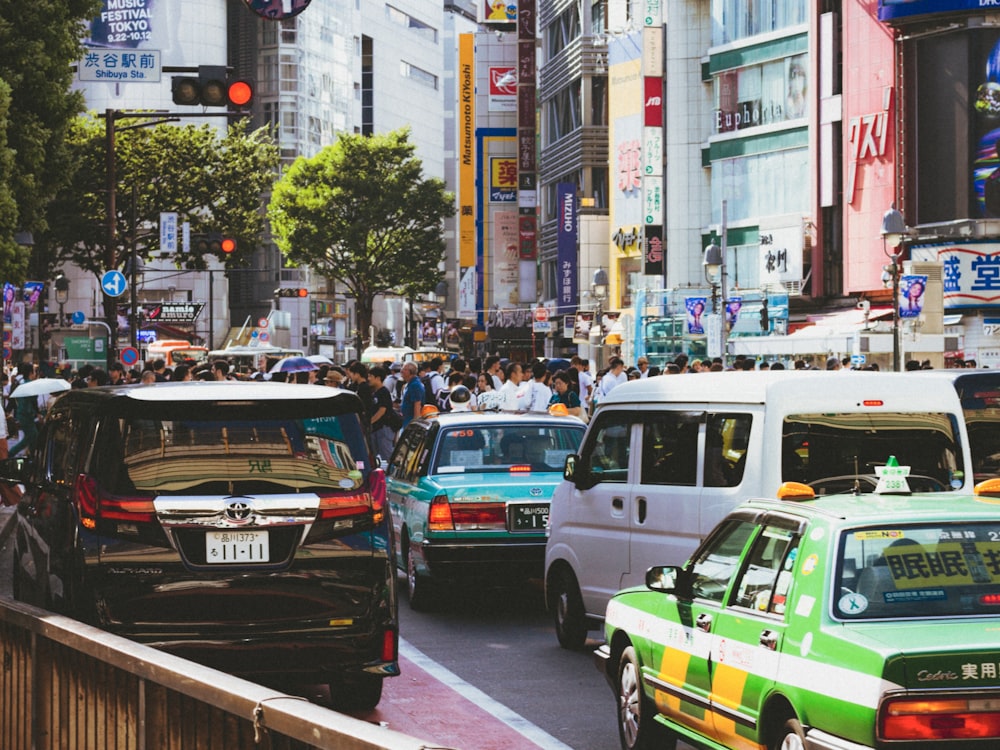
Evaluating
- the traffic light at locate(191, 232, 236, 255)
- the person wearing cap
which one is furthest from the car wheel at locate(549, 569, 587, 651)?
the traffic light at locate(191, 232, 236, 255)

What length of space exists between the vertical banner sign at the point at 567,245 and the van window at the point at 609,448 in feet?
210

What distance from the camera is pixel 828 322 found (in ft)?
175

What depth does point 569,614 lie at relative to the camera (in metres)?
11.8

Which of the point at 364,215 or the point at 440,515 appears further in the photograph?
the point at 364,215

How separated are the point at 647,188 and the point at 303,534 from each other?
192 feet

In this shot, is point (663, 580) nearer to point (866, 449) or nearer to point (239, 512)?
point (239, 512)

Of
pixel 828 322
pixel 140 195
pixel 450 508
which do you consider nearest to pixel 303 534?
pixel 450 508

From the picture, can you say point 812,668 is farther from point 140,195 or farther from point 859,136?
point 140,195

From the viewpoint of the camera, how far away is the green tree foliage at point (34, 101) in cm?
2445

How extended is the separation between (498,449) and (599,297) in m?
58.7

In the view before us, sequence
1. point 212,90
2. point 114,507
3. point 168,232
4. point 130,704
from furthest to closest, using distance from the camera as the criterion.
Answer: point 168,232 < point 212,90 < point 114,507 < point 130,704

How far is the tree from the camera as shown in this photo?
257ft

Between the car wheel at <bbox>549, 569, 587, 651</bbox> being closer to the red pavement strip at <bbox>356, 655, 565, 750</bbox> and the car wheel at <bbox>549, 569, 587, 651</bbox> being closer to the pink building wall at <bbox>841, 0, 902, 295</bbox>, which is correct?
the red pavement strip at <bbox>356, 655, 565, 750</bbox>

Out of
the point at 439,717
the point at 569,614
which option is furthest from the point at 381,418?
the point at 439,717
